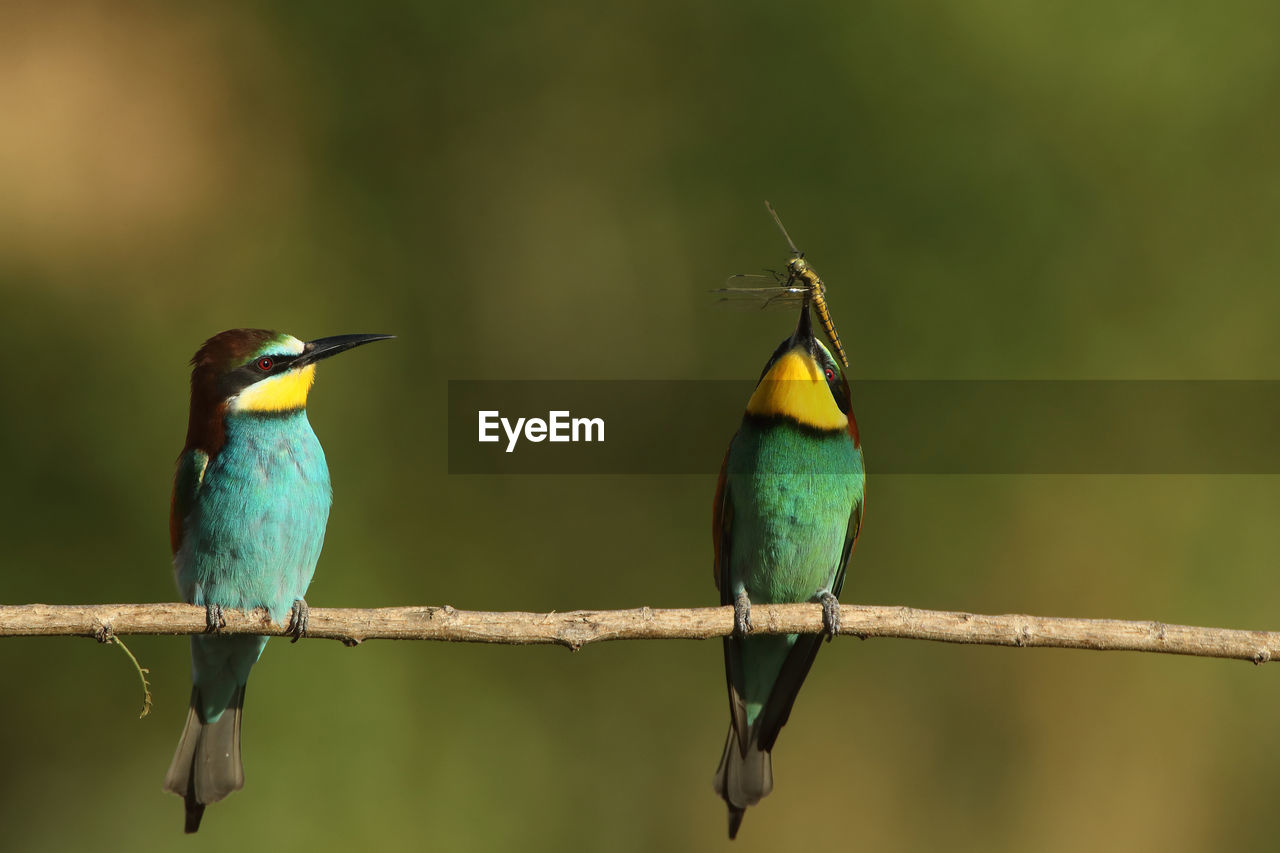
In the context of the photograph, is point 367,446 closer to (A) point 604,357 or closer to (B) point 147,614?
(A) point 604,357

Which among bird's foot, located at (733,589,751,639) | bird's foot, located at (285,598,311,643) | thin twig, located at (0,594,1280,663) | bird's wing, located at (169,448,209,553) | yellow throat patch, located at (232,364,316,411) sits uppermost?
yellow throat patch, located at (232,364,316,411)

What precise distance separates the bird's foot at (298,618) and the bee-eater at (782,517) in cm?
106

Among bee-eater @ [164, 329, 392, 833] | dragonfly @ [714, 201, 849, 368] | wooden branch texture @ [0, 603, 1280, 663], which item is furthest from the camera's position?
dragonfly @ [714, 201, 849, 368]

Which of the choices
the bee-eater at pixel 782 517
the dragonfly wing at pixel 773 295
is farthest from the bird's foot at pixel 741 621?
the dragonfly wing at pixel 773 295

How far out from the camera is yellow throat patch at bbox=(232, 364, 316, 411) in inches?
106

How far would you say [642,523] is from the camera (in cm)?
470

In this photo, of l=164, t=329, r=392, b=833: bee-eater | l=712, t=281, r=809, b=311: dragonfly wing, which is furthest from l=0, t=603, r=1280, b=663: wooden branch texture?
l=712, t=281, r=809, b=311: dragonfly wing

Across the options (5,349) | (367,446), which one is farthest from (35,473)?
(367,446)

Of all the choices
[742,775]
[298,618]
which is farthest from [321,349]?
[742,775]

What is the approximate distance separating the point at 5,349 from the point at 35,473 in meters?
0.58

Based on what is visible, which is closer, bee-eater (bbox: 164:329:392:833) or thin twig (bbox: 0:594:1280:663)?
thin twig (bbox: 0:594:1280:663)

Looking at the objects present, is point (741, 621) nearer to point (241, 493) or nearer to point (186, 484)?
point (241, 493)

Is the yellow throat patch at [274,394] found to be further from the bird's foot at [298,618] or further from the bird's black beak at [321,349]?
the bird's foot at [298,618]

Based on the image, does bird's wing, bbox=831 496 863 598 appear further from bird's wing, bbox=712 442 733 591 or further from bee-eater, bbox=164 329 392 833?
bee-eater, bbox=164 329 392 833
